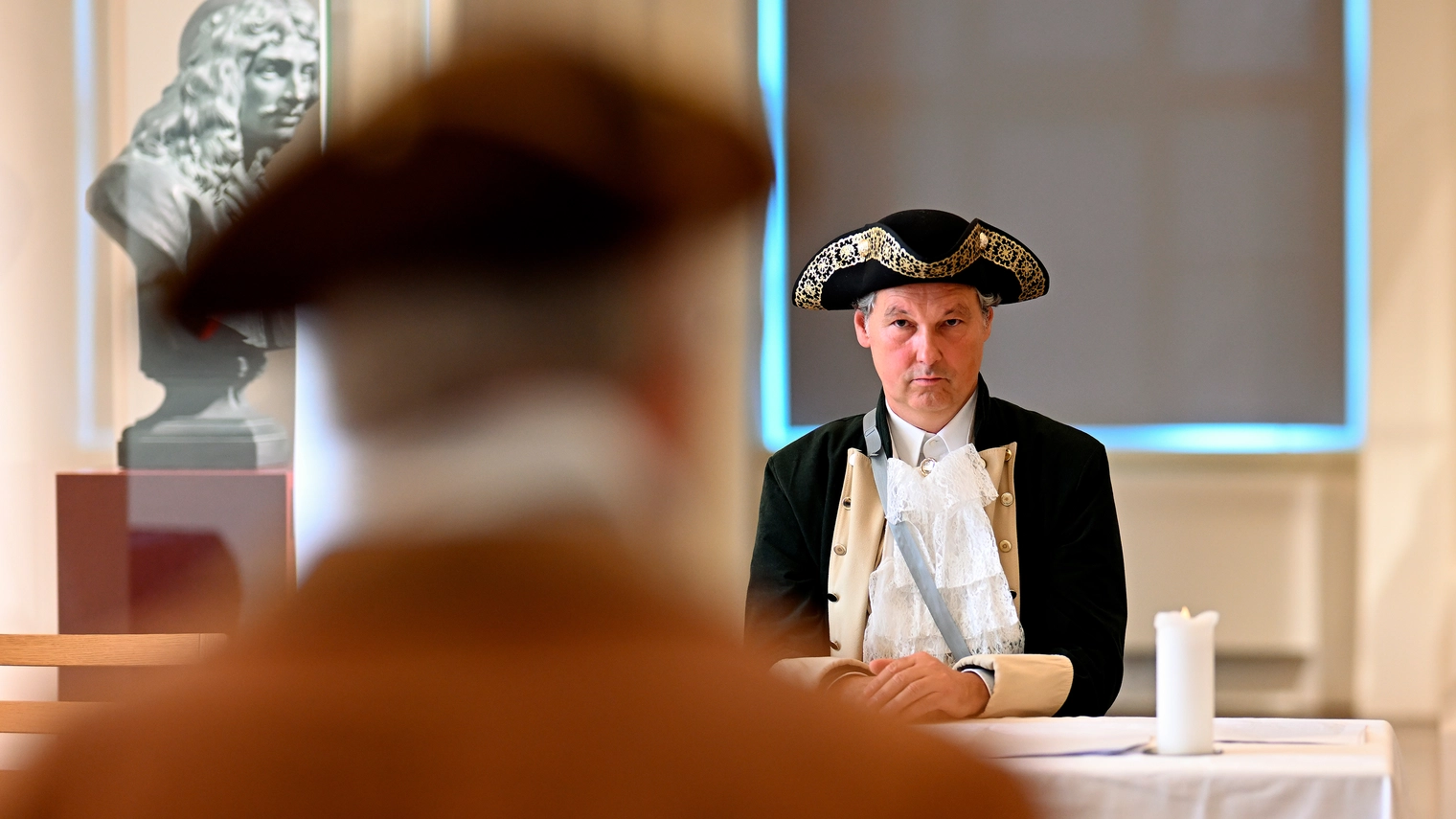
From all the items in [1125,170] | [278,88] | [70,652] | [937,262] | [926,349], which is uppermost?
[278,88]

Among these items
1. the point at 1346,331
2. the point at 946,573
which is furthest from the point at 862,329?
the point at 1346,331

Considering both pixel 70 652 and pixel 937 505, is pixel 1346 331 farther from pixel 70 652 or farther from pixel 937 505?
pixel 70 652

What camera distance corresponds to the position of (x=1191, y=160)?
390 cm

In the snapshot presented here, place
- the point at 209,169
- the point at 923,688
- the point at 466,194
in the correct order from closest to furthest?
the point at 466,194, the point at 923,688, the point at 209,169

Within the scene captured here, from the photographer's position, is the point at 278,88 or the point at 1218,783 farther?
the point at 278,88

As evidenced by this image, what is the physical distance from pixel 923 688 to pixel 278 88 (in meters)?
2.53

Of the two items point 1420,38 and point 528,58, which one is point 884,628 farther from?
point 1420,38

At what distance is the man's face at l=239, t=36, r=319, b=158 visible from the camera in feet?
11.3

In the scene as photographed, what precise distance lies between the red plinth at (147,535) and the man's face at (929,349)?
5.49ft

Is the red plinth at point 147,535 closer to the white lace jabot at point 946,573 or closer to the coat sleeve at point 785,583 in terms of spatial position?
the coat sleeve at point 785,583

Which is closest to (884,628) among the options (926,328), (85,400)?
(926,328)

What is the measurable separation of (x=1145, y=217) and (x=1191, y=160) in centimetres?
20

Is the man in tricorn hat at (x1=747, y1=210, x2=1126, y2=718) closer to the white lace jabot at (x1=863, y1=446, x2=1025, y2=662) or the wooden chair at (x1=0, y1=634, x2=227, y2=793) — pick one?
the white lace jabot at (x1=863, y1=446, x2=1025, y2=662)

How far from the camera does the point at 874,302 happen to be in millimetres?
2268
